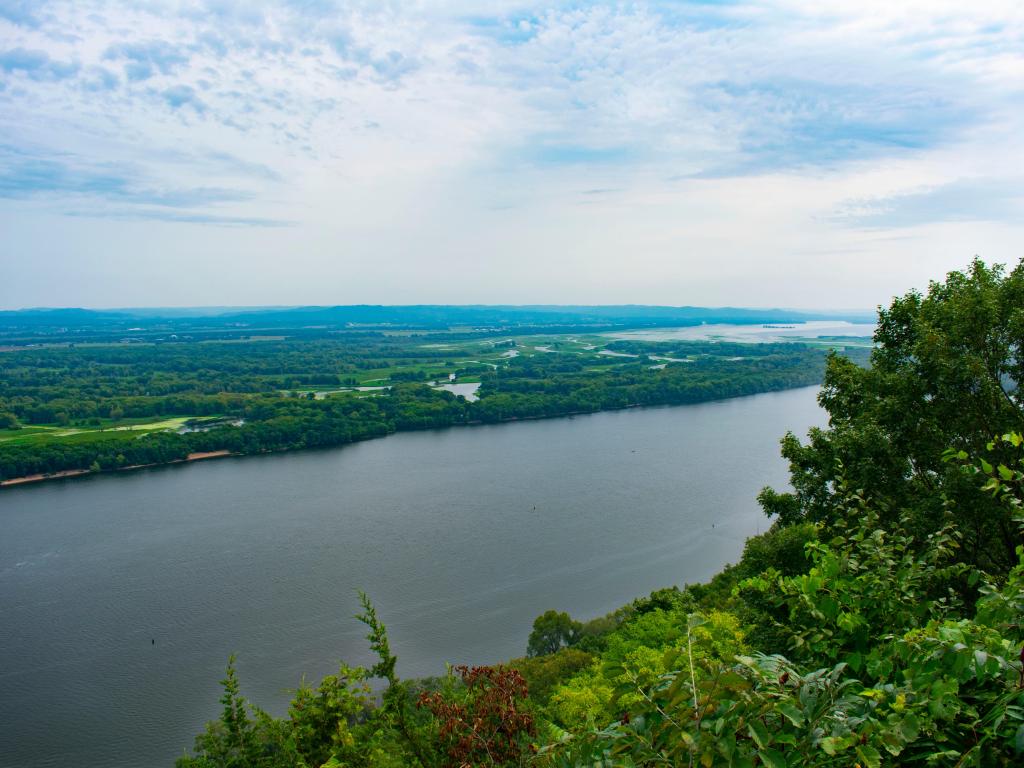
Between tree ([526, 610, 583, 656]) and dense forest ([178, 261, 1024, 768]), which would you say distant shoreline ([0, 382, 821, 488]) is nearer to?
dense forest ([178, 261, 1024, 768])

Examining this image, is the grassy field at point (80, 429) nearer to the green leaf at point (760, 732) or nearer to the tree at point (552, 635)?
the tree at point (552, 635)

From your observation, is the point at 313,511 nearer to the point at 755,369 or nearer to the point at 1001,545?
the point at 1001,545

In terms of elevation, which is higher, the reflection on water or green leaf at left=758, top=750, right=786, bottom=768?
the reflection on water

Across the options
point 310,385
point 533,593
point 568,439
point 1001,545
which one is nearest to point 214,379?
point 310,385

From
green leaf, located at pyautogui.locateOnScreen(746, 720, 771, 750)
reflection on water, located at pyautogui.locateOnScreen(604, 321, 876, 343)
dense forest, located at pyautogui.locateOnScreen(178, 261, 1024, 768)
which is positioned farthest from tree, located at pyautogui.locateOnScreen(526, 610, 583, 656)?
reflection on water, located at pyautogui.locateOnScreen(604, 321, 876, 343)

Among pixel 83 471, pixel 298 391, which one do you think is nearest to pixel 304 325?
pixel 298 391

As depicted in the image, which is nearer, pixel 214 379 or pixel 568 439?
pixel 568 439

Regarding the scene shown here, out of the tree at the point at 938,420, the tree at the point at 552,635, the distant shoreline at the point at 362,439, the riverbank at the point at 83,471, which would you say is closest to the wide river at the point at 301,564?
the tree at the point at 552,635
